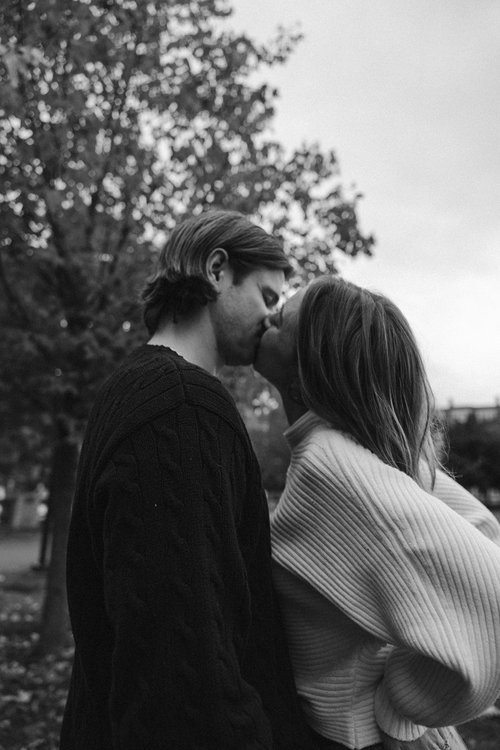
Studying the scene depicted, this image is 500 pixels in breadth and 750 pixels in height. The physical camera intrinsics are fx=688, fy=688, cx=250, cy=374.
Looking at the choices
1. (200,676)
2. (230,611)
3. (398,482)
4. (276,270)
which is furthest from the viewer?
(276,270)

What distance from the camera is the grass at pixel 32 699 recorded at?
4.86 m

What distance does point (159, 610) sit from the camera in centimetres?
111

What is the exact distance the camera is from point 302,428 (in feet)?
5.92

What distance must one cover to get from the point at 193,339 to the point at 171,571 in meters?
0.72

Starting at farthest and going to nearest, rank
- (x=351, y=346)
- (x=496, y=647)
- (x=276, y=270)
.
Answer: (x=276, y=270) → (x=351, y=346) → (x=496, y=647)

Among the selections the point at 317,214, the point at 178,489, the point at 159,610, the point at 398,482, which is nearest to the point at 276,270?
the point at 398,482

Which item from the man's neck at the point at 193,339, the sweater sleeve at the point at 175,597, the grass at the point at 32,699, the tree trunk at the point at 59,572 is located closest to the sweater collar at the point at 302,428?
the man's neck at the point at 193,339

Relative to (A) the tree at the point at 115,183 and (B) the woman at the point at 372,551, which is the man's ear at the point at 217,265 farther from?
(A) the tree at the point at 115,183

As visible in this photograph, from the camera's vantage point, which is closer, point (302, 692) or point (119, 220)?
point (302, 692)

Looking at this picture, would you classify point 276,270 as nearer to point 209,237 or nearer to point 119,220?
point 209,237

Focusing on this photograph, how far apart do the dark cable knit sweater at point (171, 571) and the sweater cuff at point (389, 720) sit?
0.19 metres

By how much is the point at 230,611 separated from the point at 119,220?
230 inches

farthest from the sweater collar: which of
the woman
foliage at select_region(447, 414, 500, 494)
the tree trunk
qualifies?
foliage at select_region(447, 414, 500, 494)

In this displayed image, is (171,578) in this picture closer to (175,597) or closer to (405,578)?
(175,597)
